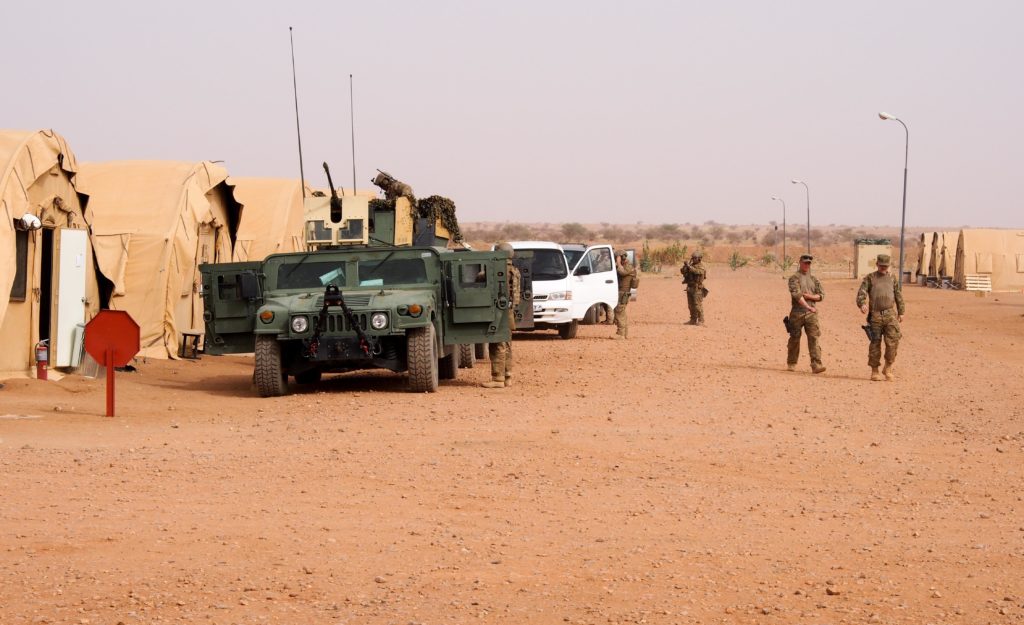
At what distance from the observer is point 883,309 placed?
56.0ft

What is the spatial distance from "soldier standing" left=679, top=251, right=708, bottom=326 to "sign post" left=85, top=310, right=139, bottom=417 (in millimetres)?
15486

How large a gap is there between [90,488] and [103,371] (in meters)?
8.93

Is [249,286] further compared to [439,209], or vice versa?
[439,209]

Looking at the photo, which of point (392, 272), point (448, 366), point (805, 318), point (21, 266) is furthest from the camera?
point (805, 318)

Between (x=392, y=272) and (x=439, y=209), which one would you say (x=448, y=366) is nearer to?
(x=392, y=272)

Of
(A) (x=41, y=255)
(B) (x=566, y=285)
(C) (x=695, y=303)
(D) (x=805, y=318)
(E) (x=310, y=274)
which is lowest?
(C) (x=695, y=303)

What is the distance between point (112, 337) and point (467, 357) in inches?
275

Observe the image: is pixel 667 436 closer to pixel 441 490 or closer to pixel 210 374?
pixel 441 490

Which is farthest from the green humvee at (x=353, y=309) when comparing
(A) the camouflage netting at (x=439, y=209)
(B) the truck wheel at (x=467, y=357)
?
(A) the camouflage netting at (x=439, y=209)

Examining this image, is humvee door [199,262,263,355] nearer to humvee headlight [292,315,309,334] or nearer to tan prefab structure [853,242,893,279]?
humvee headlight [292,315,309,334]

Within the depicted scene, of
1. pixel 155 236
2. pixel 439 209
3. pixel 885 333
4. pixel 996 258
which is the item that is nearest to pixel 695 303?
pixel 439 209

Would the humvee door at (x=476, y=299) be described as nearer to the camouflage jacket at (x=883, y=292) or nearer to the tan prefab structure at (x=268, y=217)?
the camouflage jacket at (x=883, y=292)

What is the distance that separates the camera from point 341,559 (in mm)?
6824

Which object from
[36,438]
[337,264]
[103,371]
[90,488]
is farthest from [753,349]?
[90,488]
